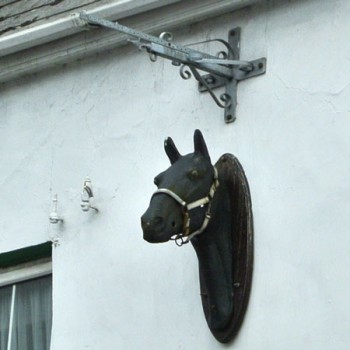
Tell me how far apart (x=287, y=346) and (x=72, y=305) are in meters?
1.58

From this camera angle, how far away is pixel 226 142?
10.9 meters

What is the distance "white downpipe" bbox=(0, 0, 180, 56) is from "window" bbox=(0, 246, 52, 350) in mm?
1139

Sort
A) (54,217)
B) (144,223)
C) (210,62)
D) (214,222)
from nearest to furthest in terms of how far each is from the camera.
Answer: (144,223), (214,222), (210,62), (54,217)

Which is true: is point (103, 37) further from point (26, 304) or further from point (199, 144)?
point (26, 304)

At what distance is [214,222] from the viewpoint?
34.8 feet

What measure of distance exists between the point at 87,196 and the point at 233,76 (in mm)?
1114

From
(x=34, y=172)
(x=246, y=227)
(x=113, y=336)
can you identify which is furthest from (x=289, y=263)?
(x=34, y=172)

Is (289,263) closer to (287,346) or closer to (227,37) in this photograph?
(287,346)

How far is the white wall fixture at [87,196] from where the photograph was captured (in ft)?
37.3

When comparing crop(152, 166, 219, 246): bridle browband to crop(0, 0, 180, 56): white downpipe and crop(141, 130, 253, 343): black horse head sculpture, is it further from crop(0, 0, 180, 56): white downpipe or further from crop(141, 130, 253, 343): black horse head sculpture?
crop(0, 0, 180, 56): white downpipe

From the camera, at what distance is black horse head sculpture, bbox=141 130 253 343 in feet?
34.0

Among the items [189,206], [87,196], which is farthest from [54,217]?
[189,206]

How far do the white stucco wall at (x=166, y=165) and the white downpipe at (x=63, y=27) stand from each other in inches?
8.5

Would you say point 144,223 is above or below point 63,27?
below
